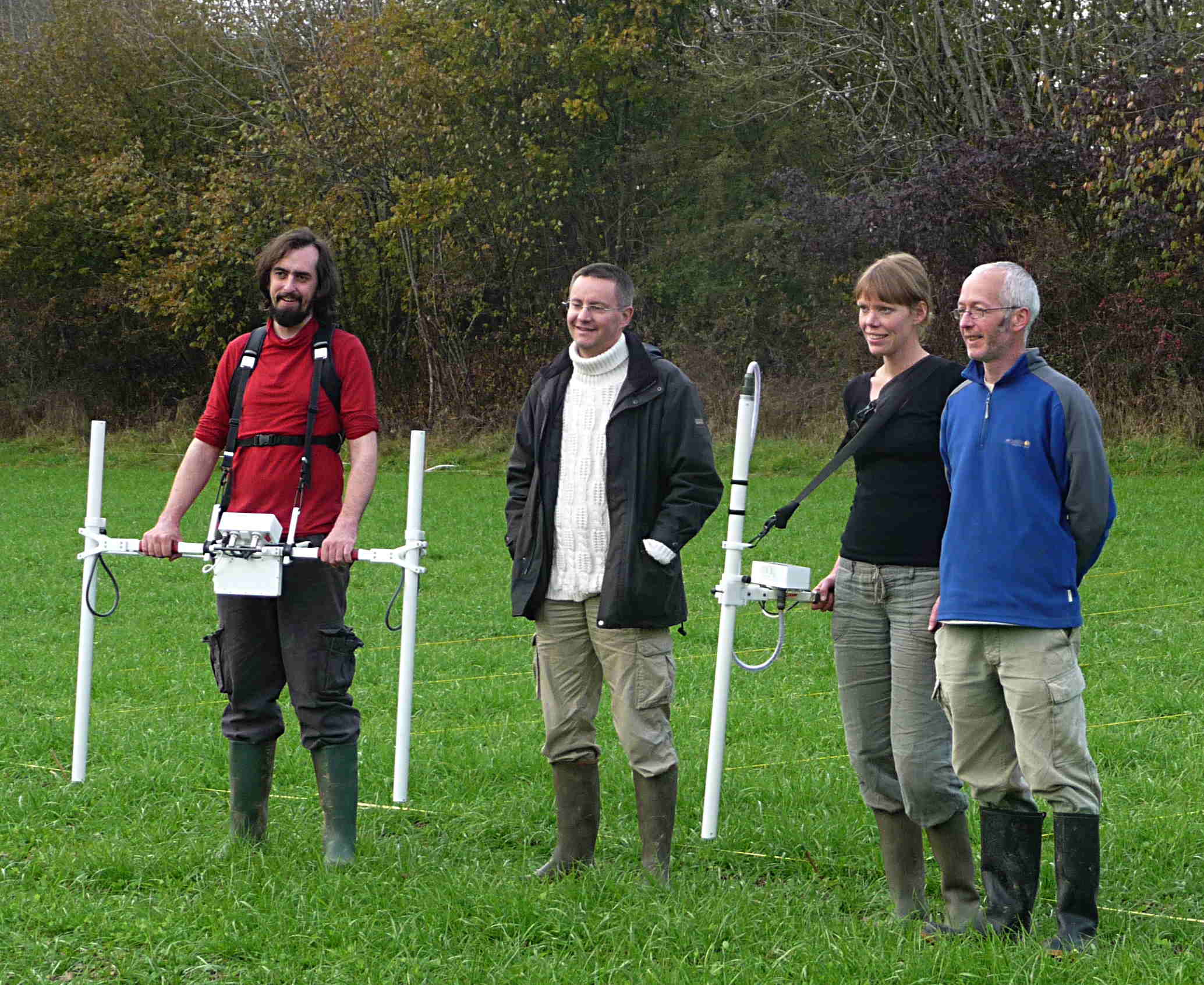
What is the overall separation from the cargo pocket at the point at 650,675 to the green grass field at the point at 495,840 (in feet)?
1.92

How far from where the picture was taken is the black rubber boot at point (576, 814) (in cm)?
522

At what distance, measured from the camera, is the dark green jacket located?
500 centimetres

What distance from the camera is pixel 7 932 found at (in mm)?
4445

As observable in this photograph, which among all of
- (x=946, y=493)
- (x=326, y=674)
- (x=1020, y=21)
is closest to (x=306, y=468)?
(x=326, y=674)

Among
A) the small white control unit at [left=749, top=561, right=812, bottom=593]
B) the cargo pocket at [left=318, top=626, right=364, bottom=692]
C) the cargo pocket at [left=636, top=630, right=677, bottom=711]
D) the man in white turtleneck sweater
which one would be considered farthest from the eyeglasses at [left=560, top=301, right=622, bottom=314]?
the cargo pocket at [left=318, top=626, right=364, bottom=692]

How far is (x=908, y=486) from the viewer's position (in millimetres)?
4652

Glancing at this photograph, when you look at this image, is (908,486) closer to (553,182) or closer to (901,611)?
(901,611)

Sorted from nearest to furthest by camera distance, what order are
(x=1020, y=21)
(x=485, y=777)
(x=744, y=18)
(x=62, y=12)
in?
(x=485, y=777) < (x=1020, y=21) < (x=744, y=18) < (x=62, y=12)

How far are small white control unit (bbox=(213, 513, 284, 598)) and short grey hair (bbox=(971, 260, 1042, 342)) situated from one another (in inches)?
97.1

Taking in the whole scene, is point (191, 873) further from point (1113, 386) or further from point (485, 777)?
point (1113, 386)

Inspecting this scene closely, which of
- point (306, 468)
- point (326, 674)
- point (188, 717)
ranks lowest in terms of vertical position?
point (188, 717)

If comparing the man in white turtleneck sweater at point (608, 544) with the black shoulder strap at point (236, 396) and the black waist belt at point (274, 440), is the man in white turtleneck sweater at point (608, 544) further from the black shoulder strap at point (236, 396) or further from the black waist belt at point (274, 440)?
the black shoulder strap at point (236, 396)

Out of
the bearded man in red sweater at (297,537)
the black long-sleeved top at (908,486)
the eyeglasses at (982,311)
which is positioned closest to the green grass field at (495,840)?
the bearded man in red sweater at (297,537)

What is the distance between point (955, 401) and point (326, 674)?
7.65ft
